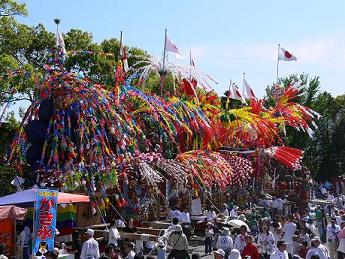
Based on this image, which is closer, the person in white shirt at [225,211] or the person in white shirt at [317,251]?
the person in white shirt at [317,251]

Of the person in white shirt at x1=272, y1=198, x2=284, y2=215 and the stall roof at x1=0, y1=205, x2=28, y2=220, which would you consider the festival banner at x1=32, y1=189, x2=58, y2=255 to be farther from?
the person in white shirt at x1=272, y1=198, x2=284, y2=215

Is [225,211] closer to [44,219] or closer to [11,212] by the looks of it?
[11,212]

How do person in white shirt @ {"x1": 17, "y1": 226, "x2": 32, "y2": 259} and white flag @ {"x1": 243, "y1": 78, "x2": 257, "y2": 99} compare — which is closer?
person in white shirt @ {"x1": 17, "y1": 226, "x2": 32, "y2": 259}

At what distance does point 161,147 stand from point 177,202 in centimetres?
329

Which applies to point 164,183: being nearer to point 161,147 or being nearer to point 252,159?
point 161,147

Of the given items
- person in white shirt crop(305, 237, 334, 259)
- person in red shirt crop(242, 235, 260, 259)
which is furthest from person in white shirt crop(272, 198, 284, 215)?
person in white shirt crop(305, 237, 334, 259)

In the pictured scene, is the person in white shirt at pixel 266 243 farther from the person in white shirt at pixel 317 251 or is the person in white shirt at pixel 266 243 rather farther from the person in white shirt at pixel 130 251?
the person in white shirt at pixel 130 251

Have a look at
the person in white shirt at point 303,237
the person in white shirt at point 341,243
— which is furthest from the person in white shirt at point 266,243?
the person in white shirt at point 341,243

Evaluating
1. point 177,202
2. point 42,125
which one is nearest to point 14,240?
point 42,125

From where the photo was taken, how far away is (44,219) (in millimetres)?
13523

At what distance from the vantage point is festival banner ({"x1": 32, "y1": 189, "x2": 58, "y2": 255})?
13.4 meters

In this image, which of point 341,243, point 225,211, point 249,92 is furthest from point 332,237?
point 249,92

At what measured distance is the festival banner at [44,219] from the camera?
43.9 feet

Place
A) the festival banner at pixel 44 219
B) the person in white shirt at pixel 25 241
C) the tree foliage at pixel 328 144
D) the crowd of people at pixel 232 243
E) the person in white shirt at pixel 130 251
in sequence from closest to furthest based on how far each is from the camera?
the person in white shirt at pixel 130 251
the crowd of people at pixel 232 243
the festival banner at pixel 44 219
the person in white shirt at pixel 25 241
the tree foliage at pixel 328 144
